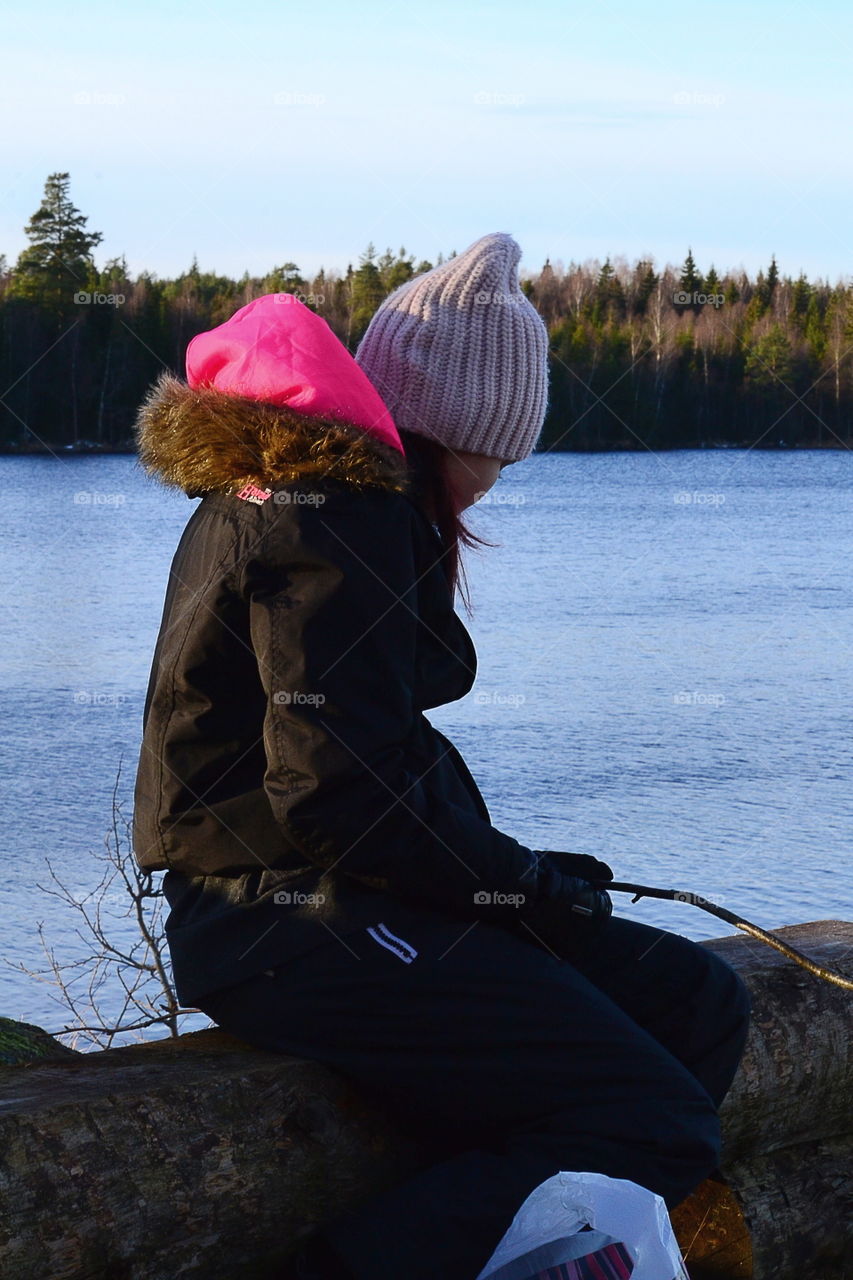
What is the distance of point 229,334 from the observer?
6.86 feet

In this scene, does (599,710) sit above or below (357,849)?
below

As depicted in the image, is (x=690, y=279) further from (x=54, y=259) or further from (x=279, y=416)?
(x=279, y=416)

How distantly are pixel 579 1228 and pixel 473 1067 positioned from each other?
23 cm

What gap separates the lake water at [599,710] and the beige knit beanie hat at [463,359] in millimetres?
390

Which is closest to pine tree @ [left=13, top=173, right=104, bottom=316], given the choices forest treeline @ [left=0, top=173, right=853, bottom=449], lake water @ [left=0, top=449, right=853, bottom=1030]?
forest treeline @ [left=0, top=173, right=853, bottom=449]

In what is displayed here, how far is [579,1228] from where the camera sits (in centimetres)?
187

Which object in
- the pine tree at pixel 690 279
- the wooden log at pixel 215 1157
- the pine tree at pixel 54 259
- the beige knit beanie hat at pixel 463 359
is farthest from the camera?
the pine tree at pixel 690 279

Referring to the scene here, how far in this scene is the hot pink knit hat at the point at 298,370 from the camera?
200 cm

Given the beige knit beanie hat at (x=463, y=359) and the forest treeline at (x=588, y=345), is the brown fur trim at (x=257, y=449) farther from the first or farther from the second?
the forest treeline at (x=588, y=345)

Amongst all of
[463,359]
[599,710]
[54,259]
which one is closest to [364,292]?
[54,259]

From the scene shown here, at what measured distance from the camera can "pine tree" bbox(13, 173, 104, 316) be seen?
3975 cm

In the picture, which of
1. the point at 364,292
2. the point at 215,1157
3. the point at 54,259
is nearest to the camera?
the point at 215,1157

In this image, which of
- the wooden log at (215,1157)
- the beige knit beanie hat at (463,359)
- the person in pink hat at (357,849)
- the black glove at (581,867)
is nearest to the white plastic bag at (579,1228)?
the person in pink hat at (357,849)

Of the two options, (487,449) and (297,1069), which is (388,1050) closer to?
(297,1069)
